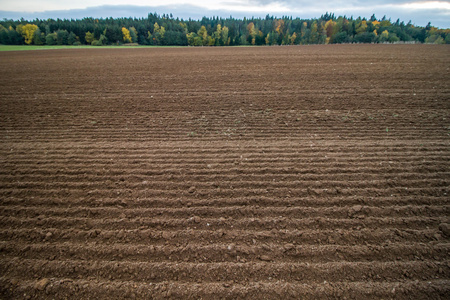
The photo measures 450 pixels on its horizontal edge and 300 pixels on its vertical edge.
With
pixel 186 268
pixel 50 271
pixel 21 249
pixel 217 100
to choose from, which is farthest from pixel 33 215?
pixel 217 100

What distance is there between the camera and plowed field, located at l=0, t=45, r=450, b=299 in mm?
3324

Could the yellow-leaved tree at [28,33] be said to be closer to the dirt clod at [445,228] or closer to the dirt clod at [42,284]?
the dirt clod at [42,284]

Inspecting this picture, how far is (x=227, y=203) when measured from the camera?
4738 millimetres

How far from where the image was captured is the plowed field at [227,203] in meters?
3.32

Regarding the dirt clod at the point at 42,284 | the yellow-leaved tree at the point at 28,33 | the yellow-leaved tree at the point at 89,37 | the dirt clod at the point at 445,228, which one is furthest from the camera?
the yellow-leaved tree at the point at 89,37

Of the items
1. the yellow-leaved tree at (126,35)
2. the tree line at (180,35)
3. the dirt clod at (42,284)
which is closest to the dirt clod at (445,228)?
the dirt clod at (42,284)

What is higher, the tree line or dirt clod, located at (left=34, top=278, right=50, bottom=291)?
the tree line

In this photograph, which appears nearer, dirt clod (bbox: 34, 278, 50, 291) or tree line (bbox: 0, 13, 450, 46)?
dirt clod (bbox: 34, 278, 50, 291)

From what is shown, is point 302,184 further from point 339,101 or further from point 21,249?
point 339,101

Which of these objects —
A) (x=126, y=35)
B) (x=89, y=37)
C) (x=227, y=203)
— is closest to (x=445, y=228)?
(x=227, y=203)

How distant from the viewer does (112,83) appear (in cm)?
1599

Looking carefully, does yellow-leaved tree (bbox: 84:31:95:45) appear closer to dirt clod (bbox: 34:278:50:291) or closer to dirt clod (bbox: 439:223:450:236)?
dirt clod (bbox: 34:278:50:291)

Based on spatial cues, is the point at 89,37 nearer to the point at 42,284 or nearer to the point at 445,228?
the point at 42,284

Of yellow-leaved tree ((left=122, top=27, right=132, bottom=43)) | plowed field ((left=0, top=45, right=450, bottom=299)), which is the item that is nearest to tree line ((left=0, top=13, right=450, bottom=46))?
yellow-leaved tree ((left=122, top=27, right=132, bottom=43))
